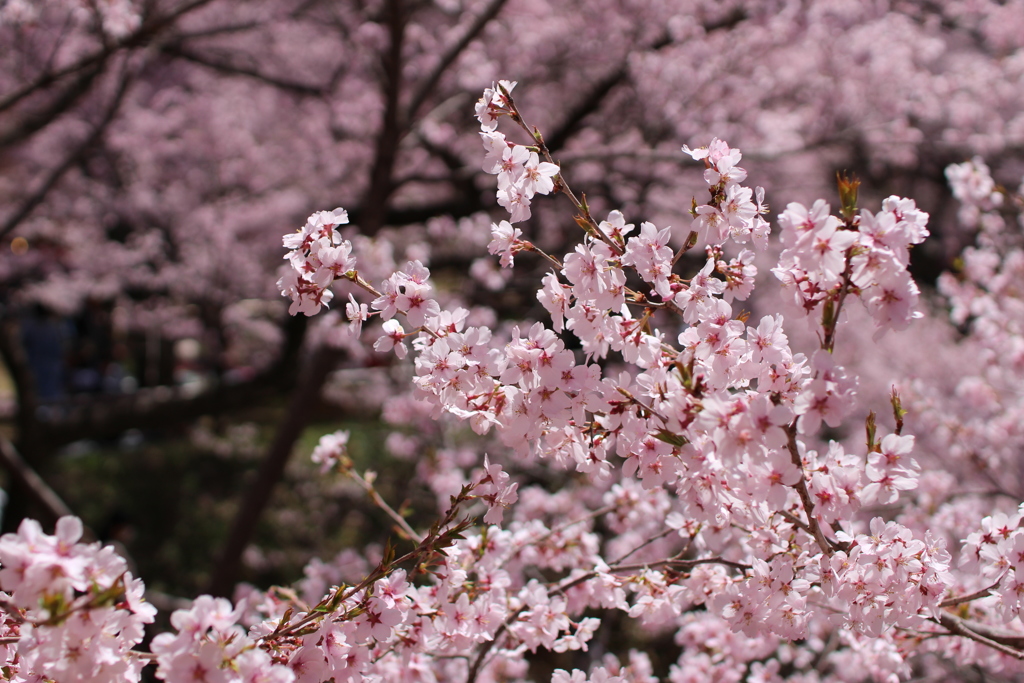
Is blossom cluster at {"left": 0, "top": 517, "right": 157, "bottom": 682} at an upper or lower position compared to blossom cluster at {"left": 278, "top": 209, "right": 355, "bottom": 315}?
lower

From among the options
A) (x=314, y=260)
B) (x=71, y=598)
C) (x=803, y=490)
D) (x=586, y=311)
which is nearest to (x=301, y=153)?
(x=314, y=260)

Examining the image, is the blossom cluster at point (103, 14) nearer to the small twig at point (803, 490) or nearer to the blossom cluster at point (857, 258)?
the blossom cluster at point (857, 258)

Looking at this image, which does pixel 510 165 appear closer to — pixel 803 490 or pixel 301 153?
pixel 803 490

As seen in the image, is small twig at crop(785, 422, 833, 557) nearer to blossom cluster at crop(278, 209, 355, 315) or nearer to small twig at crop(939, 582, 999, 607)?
small twig at crop(939, 582, 999, 607)

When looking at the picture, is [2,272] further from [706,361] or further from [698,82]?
[706,361]

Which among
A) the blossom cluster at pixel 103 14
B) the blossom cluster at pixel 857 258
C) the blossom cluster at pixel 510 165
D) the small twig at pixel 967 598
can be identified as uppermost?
the blossom cluster at pixel 103 14

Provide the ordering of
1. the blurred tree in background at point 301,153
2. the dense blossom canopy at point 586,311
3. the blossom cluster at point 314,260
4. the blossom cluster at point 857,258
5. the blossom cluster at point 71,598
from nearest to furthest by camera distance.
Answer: the blossom cluster at point 71,598 → the blossom cluster at point 857,258 → the dense blossom canopy at point 586,311 → the blossom cluster at point 314,260 → the blurred tree in background at point 301,153

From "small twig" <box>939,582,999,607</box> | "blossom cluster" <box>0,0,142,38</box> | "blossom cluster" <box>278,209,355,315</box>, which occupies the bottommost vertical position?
"small twig" <box>939,582,999,607</box>

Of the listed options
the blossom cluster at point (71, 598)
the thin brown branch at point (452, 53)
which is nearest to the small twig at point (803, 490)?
the blossom cluster at point (71, 598)

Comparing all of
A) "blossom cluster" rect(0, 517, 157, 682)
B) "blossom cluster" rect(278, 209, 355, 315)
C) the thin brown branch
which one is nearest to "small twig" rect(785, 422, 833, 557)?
"blossom cluster" rect(278, 209, 355, 315)

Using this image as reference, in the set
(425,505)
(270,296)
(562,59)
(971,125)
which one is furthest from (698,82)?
(270,296)

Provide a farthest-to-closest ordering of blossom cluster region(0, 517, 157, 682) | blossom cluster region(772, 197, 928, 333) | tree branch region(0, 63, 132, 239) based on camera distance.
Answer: tree branch region(0, 63, 132, 239) < blossom cluster region(772, 197, 928, 333) < blossom cluster region(0, 517, 157, 682)

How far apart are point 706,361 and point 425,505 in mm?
6832

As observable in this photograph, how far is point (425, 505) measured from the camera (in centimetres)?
786
